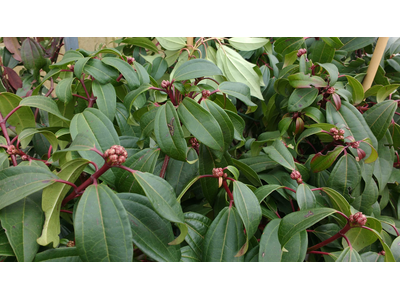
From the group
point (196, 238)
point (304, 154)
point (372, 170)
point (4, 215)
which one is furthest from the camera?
point (304, 154)

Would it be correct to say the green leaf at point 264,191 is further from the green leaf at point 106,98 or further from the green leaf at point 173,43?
the green leaf at point 173,43

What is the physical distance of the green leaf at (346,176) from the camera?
515 mm

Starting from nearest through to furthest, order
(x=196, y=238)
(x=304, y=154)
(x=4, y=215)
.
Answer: (x=4, y=215) → (x=196, y=238) → (x=304, y=154)

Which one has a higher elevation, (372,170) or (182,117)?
(182,117)

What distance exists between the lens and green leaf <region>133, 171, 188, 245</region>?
1.09 ft

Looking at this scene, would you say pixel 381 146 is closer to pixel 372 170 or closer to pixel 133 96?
pixel 372 170

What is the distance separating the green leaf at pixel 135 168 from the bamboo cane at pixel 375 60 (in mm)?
615

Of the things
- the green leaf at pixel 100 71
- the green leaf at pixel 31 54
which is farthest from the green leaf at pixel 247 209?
the green leaf at pixel 31 54

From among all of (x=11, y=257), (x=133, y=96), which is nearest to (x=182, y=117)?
(x=133, y=96)

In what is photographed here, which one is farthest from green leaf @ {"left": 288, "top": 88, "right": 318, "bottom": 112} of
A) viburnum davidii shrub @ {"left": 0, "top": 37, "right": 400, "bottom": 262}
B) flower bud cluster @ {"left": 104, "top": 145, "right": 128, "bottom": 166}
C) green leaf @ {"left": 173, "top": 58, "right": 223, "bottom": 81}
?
flower bud cluster @ {"left": 104, "top": 145, "right": 128, "bottom": 166}

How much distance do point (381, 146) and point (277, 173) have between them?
28 cm

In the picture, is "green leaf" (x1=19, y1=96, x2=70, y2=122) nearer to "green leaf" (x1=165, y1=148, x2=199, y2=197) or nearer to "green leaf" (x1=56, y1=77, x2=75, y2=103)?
"green leaf" (x1=56, y1=77, x2=75, y2=103)

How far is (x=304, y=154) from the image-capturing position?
706 millimetres

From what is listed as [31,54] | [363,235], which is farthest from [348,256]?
[31,54]
